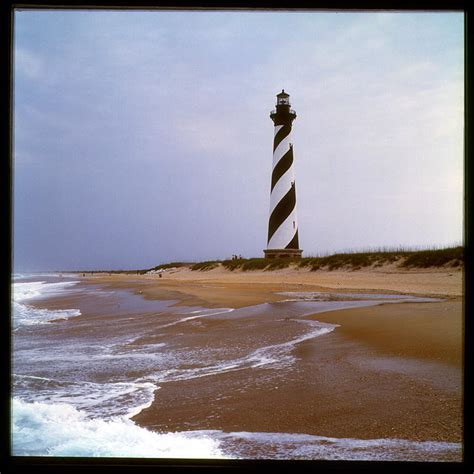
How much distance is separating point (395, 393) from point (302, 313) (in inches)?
145

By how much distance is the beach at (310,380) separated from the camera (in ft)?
6.97

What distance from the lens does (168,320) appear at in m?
6.22

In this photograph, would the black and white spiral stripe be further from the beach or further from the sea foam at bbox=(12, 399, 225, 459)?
the sea foam at bbox=(12, 399, 225, 459)

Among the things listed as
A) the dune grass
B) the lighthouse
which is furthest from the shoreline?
the lighthouse

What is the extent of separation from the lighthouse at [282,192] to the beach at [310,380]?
14066 millimetres

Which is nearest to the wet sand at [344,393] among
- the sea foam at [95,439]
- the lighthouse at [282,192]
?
the sea foam at [95,439]

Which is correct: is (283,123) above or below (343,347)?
above

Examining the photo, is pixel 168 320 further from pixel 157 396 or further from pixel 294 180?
pixel 294 180

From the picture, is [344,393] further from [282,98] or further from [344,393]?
[282,98]

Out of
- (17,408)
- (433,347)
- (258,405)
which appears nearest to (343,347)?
(433,347)

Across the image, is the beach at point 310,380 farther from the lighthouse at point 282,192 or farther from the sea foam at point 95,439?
the lighthouse at point 282,192

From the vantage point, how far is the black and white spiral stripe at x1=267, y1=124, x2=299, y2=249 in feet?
67.2

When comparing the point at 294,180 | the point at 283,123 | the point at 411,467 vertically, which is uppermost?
the point at 283,123

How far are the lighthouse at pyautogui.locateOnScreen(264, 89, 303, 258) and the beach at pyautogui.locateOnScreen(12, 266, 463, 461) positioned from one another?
1407 cm
